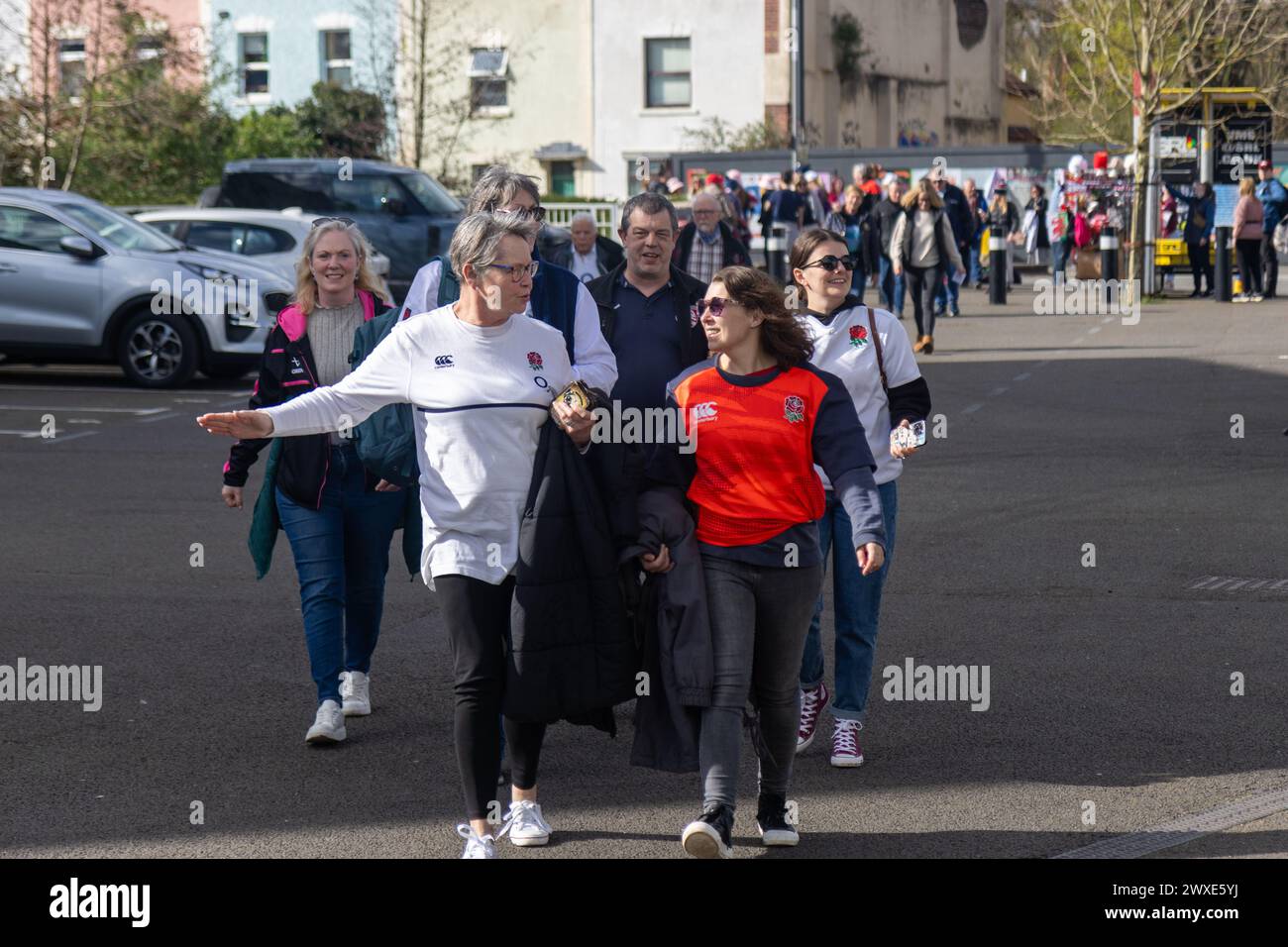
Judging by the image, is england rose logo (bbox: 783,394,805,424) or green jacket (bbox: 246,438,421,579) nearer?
england rose logo (bbox: 783,394,805,424)

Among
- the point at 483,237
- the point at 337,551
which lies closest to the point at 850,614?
the point at 337,551

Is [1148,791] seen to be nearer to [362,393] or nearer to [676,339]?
[676,339]

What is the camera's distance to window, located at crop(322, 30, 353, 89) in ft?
160

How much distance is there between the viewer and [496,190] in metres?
6.25

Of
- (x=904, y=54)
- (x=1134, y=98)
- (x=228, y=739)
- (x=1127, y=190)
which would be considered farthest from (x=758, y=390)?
(x=904, y=54)

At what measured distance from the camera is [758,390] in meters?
5.48

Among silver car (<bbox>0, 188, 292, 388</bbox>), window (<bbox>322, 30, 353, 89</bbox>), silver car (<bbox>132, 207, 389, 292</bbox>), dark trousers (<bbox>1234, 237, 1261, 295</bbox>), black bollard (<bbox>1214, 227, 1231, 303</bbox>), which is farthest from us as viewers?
window (<bbox>322, 30, 353, 89</bbox>)

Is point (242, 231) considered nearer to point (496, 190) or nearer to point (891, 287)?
point (891, 287)

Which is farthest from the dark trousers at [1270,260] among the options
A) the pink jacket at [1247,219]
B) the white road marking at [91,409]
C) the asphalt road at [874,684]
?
the white road marking at [91,409]

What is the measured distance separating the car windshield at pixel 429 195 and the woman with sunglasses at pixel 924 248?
6.81m

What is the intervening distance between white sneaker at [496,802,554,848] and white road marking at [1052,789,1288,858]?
4.87 feet

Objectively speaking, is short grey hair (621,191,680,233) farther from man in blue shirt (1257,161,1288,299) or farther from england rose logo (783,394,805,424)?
man in blue shirt (1257,161,1288,299)

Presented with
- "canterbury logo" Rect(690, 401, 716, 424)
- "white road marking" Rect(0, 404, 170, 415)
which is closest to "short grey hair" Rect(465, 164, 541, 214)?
"canterbury logo" Rect(690, 401, 716, 424)
